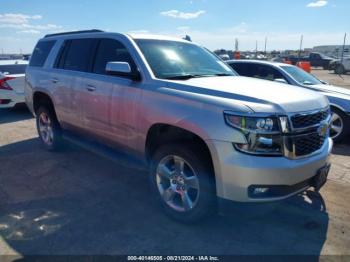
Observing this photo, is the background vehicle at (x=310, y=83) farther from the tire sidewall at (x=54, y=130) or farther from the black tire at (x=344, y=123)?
the tire sidewall at (x=54, y=130)

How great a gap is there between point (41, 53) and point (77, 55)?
1.41 metres

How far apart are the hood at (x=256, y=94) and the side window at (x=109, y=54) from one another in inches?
38.5

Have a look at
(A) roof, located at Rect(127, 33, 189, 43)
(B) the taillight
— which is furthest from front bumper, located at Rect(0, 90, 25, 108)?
(A) roof, located at Rect(127, 33, 189, 43)

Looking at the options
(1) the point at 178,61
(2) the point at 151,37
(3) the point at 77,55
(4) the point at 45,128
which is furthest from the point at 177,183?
(4) the point at 45,128

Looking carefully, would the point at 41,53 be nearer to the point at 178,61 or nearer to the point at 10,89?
the point at 178,61

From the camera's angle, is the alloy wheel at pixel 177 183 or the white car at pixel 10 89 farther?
the white car at pixel 10 89

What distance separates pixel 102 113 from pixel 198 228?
198 cm

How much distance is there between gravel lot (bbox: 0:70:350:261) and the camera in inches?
121

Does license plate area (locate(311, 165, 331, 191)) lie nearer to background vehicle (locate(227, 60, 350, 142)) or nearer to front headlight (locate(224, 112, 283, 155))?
front headlight (locate(224, 112, 283, 155))

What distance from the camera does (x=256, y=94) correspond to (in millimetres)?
3121

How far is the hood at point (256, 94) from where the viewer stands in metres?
2.92

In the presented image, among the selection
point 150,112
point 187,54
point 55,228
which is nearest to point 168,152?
point 150,112

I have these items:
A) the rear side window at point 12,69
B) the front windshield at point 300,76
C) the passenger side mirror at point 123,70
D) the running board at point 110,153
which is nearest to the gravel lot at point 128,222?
the running board at point 110,153

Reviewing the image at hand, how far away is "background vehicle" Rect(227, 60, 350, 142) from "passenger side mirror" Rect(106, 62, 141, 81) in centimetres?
409
